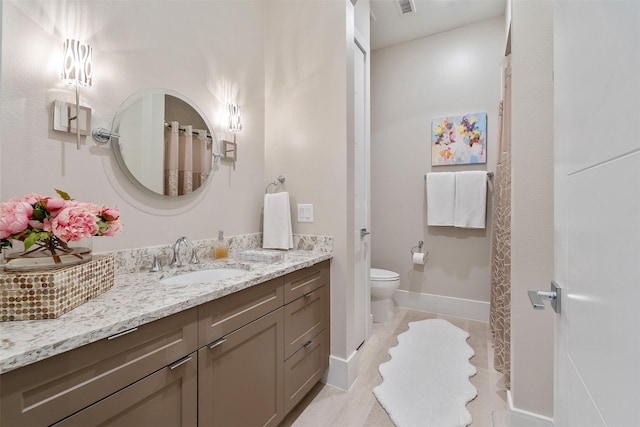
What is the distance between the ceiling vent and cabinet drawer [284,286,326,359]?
8.10 feet

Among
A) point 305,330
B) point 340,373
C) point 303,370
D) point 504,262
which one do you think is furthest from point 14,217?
point 504,262

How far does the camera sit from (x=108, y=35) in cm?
131

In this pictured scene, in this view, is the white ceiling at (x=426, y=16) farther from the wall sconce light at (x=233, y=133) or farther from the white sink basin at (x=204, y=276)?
the white sink basin at (x=204, y=276)

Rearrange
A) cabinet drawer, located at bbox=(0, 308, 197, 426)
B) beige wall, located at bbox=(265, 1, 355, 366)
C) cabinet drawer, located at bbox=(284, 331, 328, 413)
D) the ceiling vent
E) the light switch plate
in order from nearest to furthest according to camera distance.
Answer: cabinet drawer, located at bbox=(0, 308, 197, 426) → cabinet drawer, located at bbox=(284, 331, 328, 413) → beige wall, located at bbox=(265, 1, 355, 366) → the light switch plate → the ceiling vent

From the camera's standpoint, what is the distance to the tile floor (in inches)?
61.6

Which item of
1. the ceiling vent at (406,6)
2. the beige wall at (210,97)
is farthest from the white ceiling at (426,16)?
the beige wall at (210,97)

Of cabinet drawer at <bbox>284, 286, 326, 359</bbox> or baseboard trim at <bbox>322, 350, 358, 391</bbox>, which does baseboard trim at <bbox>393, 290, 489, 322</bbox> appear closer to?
baseboard trim at <bbox>322, 350, 358, 391</bbox>

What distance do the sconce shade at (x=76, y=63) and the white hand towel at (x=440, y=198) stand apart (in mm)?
2741

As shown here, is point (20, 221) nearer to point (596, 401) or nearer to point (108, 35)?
point (108, 35)

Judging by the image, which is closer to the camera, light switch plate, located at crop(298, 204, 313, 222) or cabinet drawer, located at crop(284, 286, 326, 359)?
cabinet drawer, located at crop(284, 286, 326, 359)

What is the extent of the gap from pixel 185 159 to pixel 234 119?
1.54 ft

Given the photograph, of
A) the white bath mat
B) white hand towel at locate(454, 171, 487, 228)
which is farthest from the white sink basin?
white hand towel at locate(454, 171, 487, 228)

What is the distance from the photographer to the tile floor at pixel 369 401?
1.56 m

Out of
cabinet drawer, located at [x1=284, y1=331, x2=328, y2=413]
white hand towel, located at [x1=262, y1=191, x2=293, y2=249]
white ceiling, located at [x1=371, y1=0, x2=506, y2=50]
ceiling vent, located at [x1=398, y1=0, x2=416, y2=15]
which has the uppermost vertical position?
white ceiling, located at [x1=371, y1=0, x2=506, y2=50]
